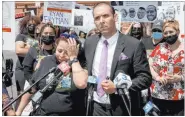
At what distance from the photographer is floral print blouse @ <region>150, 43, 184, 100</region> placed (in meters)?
4.45

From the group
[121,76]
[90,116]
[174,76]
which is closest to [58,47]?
[90,116]

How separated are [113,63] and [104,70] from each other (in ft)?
Result: 0.28

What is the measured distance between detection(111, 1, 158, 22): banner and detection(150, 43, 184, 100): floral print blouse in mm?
2247

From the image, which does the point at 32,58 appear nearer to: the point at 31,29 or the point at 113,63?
the point at 31,29

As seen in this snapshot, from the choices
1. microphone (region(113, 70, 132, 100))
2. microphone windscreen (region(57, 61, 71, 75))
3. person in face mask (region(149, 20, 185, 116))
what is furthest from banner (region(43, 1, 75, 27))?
microphone (region(113, 70, 132, 100))

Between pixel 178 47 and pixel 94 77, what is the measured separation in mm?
1993

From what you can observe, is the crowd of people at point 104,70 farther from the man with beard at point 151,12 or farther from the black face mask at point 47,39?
the man with beard at point 151,12

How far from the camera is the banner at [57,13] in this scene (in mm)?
6121

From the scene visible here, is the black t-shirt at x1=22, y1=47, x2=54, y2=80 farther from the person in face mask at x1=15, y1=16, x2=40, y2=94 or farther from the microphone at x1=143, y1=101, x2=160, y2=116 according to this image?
the microphone at x1=143, y1=101, x2=160, y2=116

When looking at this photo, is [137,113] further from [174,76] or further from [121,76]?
[174,76]

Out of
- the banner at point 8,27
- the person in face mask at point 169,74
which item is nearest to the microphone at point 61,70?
the person in face mask at point 169,74

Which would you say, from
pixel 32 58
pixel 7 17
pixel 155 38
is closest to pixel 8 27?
pixel 7 17

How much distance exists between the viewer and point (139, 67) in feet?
9.57

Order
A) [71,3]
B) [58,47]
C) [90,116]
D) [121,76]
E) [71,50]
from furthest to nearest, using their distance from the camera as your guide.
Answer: [71,3] → [58,47] → [90,116] → [71,50] → [121,76]
